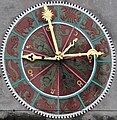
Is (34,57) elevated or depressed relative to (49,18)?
depressed

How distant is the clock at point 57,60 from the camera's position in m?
10.5

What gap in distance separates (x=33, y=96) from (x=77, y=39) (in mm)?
1080

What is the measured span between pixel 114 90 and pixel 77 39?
95 cm

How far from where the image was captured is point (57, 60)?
10.5m

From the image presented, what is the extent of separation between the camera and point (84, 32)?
1068 cm

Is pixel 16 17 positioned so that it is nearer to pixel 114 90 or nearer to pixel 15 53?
pixel 15 53

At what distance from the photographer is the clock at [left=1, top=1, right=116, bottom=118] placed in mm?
10516

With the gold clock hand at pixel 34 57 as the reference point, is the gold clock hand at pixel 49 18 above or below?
above

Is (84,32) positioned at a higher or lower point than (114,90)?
higher

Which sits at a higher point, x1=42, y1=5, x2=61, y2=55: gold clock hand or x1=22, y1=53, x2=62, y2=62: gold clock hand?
x1=42, y1=5, x2=61, y2=55: gold clock hand

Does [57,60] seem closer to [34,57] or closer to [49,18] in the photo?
[34,57]

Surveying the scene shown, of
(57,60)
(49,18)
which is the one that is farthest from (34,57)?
(49,18)

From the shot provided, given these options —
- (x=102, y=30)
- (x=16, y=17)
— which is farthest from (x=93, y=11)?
(x=16, y=17)

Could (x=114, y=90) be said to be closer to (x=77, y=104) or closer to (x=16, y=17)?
(x=77, y=104)
